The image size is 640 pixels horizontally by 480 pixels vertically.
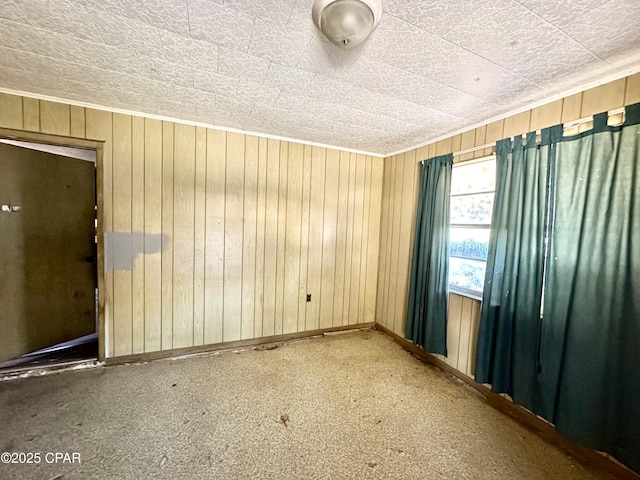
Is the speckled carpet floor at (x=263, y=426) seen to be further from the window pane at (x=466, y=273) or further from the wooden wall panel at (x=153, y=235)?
the window pane at (x=466, y=273)

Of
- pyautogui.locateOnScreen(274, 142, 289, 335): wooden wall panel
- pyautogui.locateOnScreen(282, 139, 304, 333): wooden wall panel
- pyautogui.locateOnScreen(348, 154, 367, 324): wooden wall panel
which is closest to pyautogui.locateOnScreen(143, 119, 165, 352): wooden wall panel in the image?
pyautogui.locateOnScreen(274, 142, 289, 335): wooden wall panel

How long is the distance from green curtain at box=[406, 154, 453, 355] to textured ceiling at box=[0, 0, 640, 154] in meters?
0.58

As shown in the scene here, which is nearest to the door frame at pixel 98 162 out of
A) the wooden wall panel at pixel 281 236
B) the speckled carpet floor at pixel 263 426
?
the speckled carpet floor at pixel 263 426

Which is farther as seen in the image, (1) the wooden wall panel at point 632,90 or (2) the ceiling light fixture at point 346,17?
(1) the wooden wall panel at point 632,90

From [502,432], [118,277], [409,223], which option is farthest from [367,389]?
[118,277]

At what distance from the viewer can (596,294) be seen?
1.43m

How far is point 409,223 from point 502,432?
1918 mm

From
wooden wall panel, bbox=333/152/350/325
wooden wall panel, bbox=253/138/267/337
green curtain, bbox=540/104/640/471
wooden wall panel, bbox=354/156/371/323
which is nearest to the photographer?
green curtain, bbox=540/104/640/471

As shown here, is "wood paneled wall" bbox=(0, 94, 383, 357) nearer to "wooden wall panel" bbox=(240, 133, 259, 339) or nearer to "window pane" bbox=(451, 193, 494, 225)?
"wooden wall panel" bbox=(240, 133, 259, 339)

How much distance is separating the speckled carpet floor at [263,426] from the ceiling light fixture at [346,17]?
2177 mm

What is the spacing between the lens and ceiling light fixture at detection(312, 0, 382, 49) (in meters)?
0.99

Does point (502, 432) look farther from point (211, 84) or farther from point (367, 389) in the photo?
point (211, 84)

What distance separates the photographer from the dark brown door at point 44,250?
2150mm

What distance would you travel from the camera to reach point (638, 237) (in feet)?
4.23
